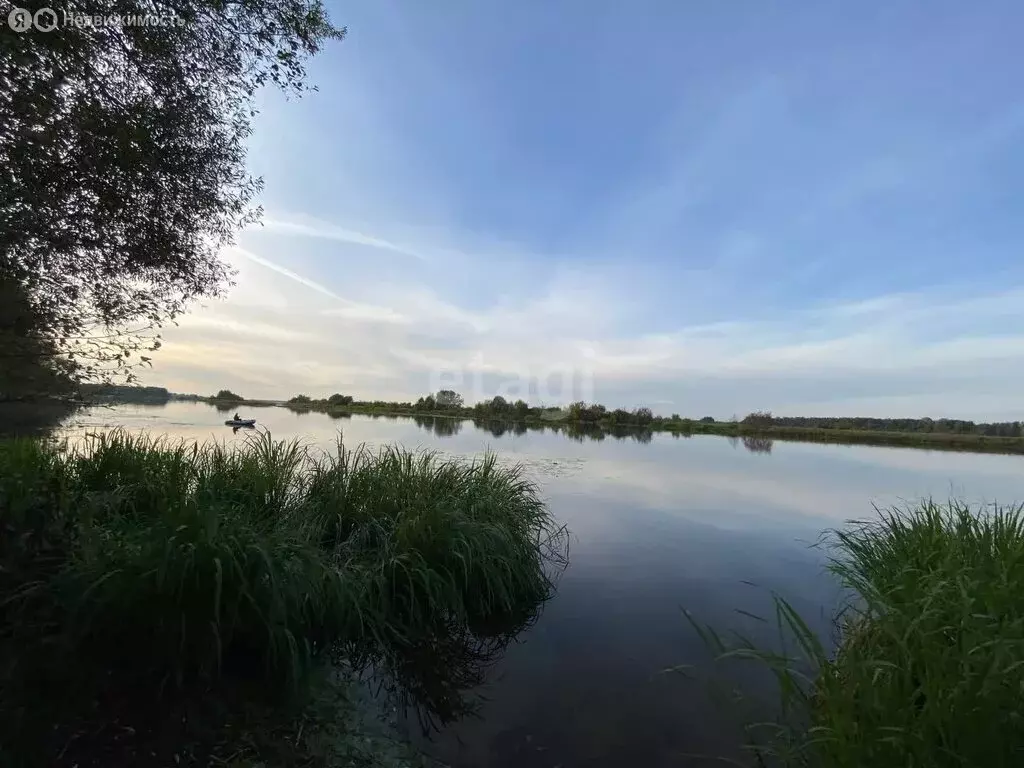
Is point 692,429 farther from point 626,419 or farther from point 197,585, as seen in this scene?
point 197,585

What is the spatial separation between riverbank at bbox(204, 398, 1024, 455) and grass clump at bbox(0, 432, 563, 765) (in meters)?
37.8

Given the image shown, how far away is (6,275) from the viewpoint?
13.9 feet

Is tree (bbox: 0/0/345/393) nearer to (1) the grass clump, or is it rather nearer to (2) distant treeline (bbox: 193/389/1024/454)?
(1) the grass clump

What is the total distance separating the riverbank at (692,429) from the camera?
40.0 metres

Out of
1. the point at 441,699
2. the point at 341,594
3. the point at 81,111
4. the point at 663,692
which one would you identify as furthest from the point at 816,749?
the point at 81,111

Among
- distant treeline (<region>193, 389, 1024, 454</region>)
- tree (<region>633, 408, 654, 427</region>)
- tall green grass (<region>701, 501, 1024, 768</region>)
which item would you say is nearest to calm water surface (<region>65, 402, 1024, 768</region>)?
tall green grass (<region>701, 501, 1024, 768</region>)

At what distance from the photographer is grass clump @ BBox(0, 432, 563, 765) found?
2.57m

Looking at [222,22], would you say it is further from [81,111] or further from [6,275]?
[6,275]

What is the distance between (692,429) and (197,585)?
201 ft

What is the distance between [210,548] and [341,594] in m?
1.22

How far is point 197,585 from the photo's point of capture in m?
3.01

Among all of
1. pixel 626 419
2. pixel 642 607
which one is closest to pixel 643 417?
pixel 626 419

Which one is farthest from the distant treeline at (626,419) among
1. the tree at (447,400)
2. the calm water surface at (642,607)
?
the calm water surface at (642,607)

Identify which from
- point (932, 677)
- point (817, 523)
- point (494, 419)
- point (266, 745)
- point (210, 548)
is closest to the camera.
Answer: point (932, 677)
